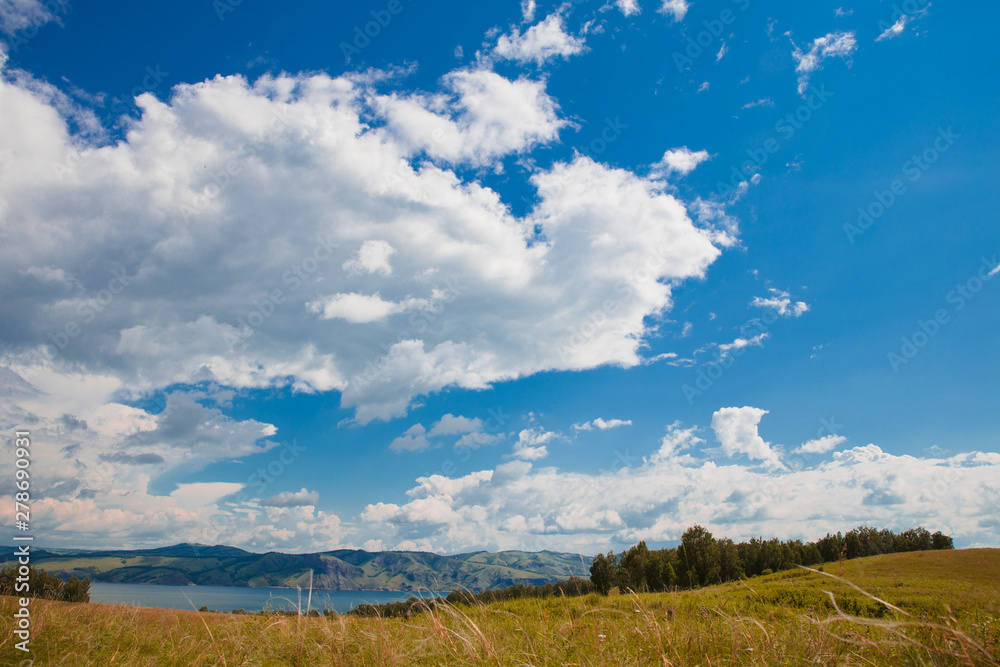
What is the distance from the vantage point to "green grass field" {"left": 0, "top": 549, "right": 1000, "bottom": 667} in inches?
178

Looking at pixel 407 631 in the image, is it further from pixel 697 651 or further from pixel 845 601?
pixel 845 601

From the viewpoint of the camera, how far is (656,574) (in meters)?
55.3

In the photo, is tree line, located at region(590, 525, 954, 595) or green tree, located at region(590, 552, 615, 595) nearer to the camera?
green tree, located at region(590, 552, 615, 595)

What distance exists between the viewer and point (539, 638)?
6.51 metres

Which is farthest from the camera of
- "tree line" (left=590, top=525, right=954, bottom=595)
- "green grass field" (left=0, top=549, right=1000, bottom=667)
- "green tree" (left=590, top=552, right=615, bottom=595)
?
"tree line" (left=590, top=525, right=954, bottom=595)

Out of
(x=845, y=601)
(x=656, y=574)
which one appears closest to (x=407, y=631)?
(x=845, y=601)

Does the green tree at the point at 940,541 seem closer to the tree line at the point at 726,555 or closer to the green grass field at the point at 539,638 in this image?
the tree line at the point at 726,555

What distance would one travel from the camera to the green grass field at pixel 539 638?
451 centimetres

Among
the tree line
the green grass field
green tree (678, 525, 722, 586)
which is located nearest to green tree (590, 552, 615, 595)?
the tree line

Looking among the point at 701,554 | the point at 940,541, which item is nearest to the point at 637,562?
the point at 701,554

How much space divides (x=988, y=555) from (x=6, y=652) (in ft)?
232

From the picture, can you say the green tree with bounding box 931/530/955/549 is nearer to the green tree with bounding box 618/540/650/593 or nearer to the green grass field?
the green tree with bounding box 618/540/650/593

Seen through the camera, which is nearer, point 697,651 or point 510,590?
point 697,651

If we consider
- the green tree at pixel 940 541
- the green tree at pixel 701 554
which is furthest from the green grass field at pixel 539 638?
the green tree at pixel 940 541
